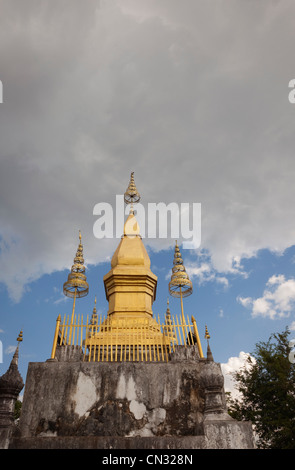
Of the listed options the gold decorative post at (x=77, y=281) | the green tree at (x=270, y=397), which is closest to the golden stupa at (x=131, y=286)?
the gold decorative post at (x=77, y=281)

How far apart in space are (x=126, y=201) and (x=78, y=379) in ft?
37.0

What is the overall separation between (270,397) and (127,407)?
1397 centimetres

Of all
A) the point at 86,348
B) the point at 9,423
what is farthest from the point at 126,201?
the point at 9,423

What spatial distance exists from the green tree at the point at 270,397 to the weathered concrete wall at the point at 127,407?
10948 millimetres

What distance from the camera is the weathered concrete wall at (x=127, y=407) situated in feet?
21.0

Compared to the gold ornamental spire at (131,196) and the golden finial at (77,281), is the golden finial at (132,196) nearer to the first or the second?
the gold ornamental spire at (131,196)

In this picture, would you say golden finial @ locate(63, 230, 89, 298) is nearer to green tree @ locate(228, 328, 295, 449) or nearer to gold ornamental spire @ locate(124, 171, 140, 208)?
gold ornamental spire @ locate(124, 171, 140, 208)

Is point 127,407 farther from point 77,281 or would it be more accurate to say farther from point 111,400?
point 77,281

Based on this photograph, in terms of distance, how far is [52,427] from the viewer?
6.89 m

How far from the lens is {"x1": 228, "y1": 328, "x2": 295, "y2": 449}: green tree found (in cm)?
1580

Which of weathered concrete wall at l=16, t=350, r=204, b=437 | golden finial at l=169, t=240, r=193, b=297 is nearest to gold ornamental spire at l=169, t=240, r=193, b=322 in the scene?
golden finial at l=169, t=240, r=193, b=297

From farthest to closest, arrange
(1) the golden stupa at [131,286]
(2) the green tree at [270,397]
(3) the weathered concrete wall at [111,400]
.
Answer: (2) the green tree at [270,397] → (1) the golden stupa at [131,286] → (3) the weathered concrete wall at [111,400]
